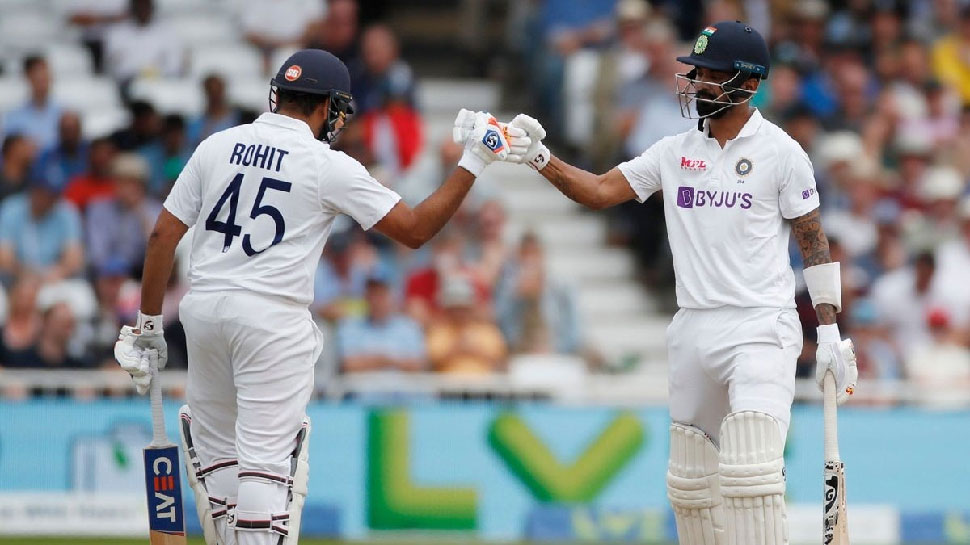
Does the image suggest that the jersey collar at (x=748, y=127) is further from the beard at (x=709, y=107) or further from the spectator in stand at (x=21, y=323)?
the spectator in stand at (x=21, y=323)

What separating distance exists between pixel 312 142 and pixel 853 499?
5892 mm

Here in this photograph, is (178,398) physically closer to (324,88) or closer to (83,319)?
(83,319)

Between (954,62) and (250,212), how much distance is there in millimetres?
10649

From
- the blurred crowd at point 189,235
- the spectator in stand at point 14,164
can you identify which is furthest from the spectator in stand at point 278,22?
the spectator in stand at point 14,164

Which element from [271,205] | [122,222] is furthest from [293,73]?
[122,222]

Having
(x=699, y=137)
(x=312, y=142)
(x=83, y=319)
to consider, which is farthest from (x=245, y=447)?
(x=83, y=319)

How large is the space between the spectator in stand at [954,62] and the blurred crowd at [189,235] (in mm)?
4859

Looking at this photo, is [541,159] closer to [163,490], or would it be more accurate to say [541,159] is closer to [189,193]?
[189,193]

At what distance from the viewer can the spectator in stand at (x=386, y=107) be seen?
540 inches

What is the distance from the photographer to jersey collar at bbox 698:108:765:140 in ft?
24.2

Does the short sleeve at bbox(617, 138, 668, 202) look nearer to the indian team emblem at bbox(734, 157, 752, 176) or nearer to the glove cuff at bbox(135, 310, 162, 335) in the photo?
the indian team emblem at bbox(734, 157, 752, 176)

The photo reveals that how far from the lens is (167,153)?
13.2 m

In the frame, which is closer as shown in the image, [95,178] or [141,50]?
[95,178]

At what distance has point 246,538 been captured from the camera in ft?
22.8
